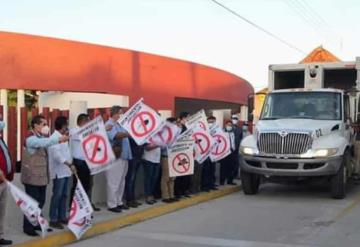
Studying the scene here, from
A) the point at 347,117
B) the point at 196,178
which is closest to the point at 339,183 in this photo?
the point at 347,117

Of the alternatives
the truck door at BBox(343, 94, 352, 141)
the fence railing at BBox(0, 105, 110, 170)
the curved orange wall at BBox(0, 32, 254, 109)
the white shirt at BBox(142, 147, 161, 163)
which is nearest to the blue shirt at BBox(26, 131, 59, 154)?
the fence railing at BBox(0, 105, 110, 170)

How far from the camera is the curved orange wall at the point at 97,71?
72.3 feet

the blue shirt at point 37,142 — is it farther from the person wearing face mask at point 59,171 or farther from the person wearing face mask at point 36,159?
the person wearing face mask at point 59,171

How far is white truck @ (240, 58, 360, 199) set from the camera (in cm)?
1241

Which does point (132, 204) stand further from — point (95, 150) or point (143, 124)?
point (95, 150)

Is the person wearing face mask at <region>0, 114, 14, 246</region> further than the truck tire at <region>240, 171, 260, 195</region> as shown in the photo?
No

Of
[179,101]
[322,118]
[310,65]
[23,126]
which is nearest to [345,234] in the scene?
[322,118]

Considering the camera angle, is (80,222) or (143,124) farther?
(143,124)

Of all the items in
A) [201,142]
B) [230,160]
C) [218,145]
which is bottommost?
[230,160]

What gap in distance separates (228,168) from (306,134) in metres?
2.96

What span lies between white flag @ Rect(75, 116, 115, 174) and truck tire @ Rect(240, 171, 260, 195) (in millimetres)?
4778

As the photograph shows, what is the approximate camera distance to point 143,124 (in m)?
10.5

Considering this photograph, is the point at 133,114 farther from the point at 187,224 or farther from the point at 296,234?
the point at 296,234

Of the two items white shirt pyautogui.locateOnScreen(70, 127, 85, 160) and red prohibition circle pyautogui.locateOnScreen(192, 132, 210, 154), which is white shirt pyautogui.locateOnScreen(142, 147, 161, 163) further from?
white shirt pyautogui.locateOnScreen(70, 127, 85, 160)
